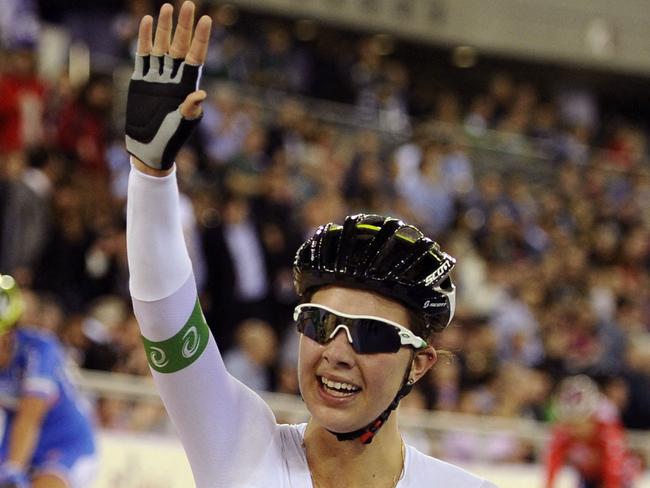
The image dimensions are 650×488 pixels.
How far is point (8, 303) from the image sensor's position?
575 cm

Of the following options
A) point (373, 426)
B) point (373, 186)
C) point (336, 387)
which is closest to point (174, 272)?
point (336, 387)

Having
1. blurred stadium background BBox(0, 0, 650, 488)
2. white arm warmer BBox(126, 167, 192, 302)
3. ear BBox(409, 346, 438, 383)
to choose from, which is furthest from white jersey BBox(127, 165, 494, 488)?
blurred stadium background BBox(0, 0, 650, 488)

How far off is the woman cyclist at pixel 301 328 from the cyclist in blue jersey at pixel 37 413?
3073 millimetres

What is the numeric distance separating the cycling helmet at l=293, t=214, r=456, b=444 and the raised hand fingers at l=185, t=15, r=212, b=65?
57 cm

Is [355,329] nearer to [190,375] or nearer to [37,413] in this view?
[190,375]

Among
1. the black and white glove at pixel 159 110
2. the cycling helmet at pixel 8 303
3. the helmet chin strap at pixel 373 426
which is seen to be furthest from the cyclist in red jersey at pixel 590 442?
the black and white glove at pixel 159 110

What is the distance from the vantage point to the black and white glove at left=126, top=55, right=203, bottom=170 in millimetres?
2578

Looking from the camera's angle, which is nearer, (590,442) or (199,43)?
(199,43)

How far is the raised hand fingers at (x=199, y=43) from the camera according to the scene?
254 cm

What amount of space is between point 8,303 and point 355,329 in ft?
10.9

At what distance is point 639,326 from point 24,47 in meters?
8.01

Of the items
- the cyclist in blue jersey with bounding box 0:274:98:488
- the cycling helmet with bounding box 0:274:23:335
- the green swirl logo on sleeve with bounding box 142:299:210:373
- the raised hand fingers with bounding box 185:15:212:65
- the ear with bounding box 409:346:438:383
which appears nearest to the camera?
the raised hand fingers with bounding box 185:15:212:65

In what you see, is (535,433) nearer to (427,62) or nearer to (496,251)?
(496,251)

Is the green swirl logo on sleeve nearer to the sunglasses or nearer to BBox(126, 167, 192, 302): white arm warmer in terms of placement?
BBox(126, 167, 192, 302): white arm warmer
